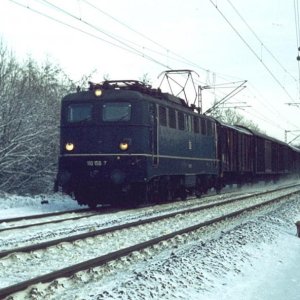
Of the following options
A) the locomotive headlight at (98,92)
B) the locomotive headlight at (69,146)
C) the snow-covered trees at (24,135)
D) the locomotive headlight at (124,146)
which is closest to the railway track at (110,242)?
the locomotive headlight at (124,146)

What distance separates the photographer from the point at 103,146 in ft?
50.0

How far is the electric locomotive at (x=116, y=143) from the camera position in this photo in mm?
15016

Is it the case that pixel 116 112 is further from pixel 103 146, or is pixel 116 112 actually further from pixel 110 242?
pixel 110 242

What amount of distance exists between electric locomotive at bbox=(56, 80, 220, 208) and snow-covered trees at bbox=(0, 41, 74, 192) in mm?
3636

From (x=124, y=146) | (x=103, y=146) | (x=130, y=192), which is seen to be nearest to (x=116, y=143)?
(x=124, y=146)

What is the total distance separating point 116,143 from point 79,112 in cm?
161

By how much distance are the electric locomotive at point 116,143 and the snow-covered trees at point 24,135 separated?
3.64 m

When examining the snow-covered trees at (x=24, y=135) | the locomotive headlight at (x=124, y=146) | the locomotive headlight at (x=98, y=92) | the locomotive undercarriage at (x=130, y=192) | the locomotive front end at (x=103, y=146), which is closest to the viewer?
the locomotive front end at (x=103, y=146)

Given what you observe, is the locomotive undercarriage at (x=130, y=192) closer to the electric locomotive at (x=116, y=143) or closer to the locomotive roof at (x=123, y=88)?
the electric locomotive at (x=116, y=143)

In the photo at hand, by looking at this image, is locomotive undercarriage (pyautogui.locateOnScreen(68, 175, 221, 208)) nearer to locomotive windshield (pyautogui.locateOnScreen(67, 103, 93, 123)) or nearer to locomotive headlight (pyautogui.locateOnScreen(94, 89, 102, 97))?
locomotive windshield (pyautogui.locateOnScreen(67, 103, 93, 123))

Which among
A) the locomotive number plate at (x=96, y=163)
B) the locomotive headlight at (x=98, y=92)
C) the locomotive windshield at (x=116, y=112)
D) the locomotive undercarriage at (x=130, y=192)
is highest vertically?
the locomotive headlight at (x=98, y=92)

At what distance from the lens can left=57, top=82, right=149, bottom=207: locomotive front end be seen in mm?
14969

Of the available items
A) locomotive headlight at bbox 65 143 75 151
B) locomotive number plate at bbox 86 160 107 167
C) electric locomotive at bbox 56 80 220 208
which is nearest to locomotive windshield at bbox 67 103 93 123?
electric locomotive at bbox 56 80 220 208

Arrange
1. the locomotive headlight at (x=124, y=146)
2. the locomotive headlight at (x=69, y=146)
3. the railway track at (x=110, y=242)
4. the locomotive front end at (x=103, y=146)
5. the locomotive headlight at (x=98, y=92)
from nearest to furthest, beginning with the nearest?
the railway track at (x=110, y=242) < the locomotive front end at (x=103, y=146) < the locomotive headlight at (x=124, y=146) < the locomotive headlight at (x=69, y=146) < the locomotive headlight at (x=98, y=92)
